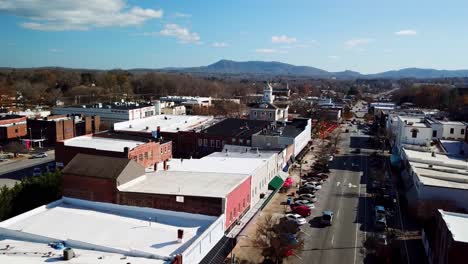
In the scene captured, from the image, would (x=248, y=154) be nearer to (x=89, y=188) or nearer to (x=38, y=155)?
(x=89, y=188)

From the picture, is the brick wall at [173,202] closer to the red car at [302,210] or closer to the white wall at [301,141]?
the red car at [302,210]

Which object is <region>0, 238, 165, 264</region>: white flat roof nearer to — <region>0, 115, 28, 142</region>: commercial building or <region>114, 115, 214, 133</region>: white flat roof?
<region>114, 115, 214, 133</region>: white flat roof

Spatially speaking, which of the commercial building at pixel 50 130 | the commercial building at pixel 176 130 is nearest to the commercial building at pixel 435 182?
the commercial building at pixel 176 130

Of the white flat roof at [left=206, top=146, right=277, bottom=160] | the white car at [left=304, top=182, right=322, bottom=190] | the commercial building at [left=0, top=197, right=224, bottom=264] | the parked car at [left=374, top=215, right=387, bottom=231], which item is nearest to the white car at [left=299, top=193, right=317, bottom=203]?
the white car at [left=304, top=182, right=322, bottom=190]

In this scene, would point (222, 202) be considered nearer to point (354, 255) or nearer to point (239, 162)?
point (354, 255)

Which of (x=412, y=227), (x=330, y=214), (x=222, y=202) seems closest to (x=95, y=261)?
(x=222, y=202)

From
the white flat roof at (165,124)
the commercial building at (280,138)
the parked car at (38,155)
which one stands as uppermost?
the white flat roof at (165,124)

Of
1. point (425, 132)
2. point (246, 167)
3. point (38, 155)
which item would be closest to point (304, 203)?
point (246, 167)
